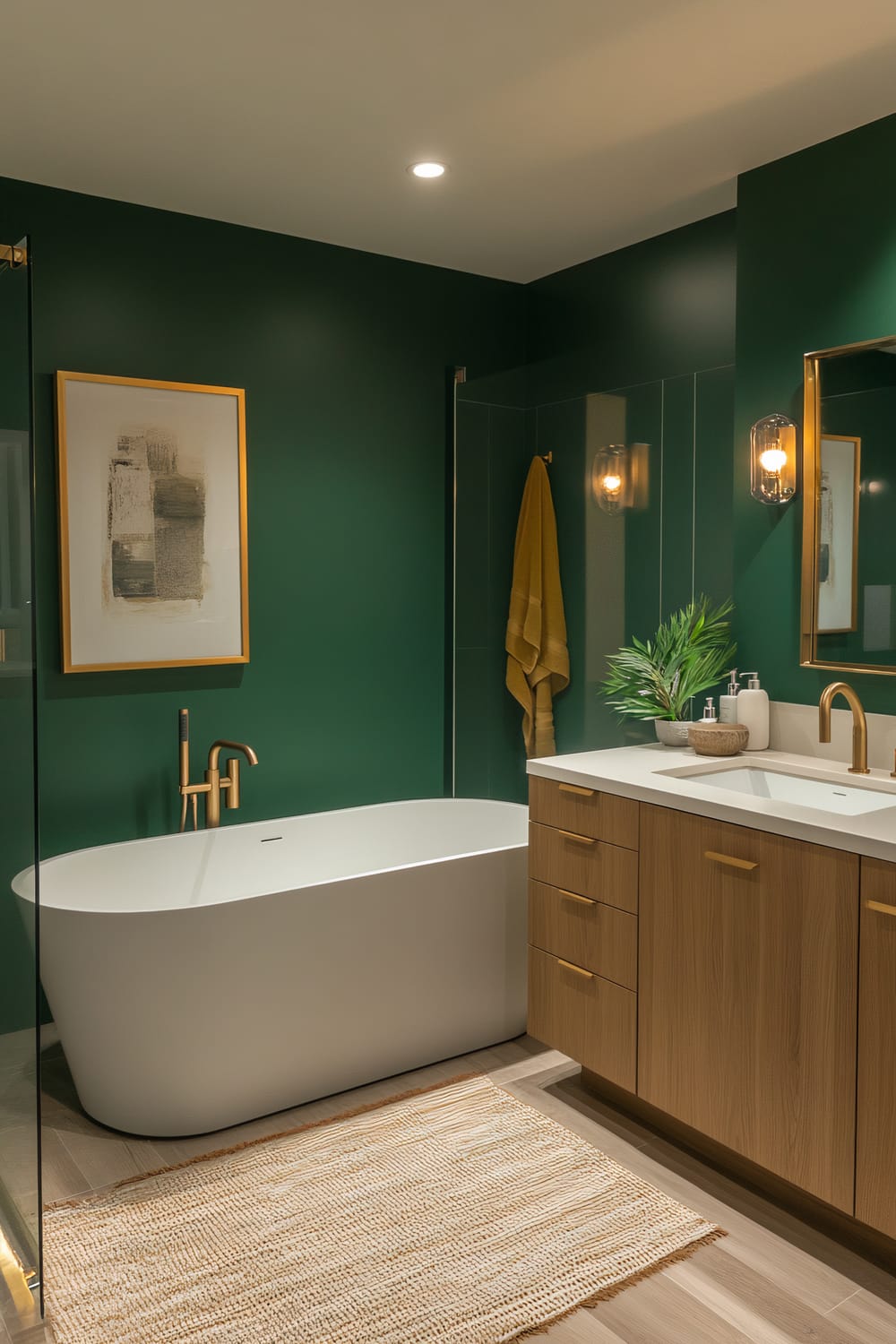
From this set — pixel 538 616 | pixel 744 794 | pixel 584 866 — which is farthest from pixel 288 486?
→ pixel 744 794

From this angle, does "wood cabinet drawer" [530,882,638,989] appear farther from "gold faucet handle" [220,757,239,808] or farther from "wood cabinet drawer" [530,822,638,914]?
"gold faucet handle" [220,757,239,808]

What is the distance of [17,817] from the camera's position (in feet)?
6.61

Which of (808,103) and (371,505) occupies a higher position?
(808,103)

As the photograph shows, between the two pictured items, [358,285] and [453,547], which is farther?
[453,547]

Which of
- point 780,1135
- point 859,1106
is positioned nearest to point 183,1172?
point 780,1135

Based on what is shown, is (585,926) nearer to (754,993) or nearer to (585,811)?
(585,811)

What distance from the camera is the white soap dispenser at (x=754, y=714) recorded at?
2939 mm

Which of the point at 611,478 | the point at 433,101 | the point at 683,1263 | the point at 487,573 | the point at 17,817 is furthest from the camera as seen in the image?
the point at 487,573

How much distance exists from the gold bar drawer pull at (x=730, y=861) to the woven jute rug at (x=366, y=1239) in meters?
0.78

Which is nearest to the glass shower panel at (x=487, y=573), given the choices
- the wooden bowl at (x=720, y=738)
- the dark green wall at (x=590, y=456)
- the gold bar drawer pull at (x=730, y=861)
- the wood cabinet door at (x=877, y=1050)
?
the dark green wall at (x=590, y=456)

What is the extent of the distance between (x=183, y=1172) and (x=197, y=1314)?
0.50m

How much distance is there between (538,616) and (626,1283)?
2.28 m

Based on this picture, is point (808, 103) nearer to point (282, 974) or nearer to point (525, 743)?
point (525, 743)

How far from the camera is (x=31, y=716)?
6.37 ft
